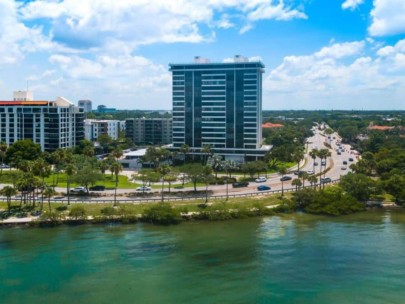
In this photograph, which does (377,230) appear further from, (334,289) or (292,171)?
(292,171)

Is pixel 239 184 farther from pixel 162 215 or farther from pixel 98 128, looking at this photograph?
pixel 98 128

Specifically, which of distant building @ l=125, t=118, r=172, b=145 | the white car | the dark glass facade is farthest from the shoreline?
distant building @ l=125, t=118, r=172, b=145

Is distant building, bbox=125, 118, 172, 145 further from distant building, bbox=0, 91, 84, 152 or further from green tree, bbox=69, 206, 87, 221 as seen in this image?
green tree, bbox=69, 206, 87, 221

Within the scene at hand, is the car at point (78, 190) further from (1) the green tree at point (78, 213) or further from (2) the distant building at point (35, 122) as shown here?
(2) the distant building at point (35, 122)

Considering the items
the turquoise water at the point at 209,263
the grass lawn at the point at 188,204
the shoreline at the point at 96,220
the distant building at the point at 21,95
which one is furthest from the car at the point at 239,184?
the distant building at the point at 21,95

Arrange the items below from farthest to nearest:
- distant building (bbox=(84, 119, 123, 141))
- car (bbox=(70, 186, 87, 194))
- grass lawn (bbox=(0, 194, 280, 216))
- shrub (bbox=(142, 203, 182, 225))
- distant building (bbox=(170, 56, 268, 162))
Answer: distant building (bbox=(84, 119, 123, 141))
distant building (bbox=(170, 56, 268, 162))
car (bbox=(70, 186, 87, 194))
grass lawn (bbox=(0, 194, 280, 216))
shrub (bbox=(142, 203, 182, 225))

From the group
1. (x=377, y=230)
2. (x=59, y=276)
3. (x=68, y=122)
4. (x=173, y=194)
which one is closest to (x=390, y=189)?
(x=377, y=230)

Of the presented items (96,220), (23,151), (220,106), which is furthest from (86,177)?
(220,106)
